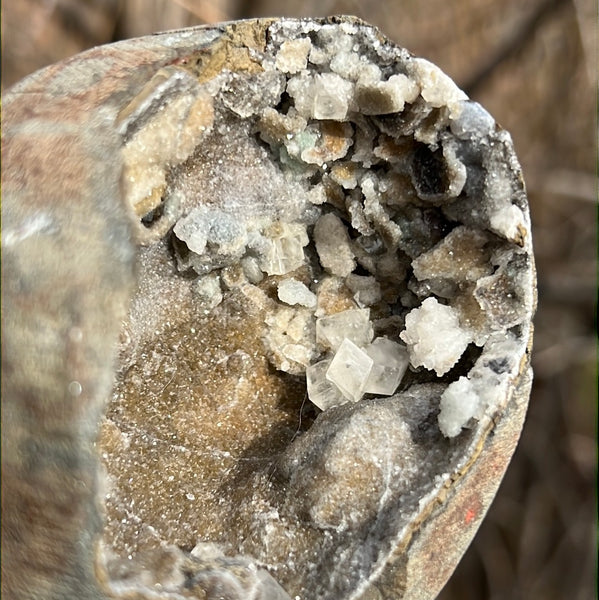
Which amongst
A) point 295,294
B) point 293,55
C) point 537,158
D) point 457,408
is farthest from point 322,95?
point 537,158

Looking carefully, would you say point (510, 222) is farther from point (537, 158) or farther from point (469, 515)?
point (537, 158)

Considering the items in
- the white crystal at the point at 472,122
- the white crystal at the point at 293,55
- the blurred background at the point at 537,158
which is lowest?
the blurred background at the point at 537,158

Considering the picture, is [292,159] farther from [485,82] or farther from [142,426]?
[485,82]

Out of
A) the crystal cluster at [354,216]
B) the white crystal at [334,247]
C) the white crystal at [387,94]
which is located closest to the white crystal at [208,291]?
the crystal cluster at [354,216]

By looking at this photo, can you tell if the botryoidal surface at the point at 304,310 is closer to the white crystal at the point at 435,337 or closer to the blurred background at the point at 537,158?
the white crystal at the point at 435,337

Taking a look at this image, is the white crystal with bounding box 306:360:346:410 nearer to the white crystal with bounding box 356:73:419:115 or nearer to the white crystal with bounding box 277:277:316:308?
the white crystal with bounding box 277:277:316:308
